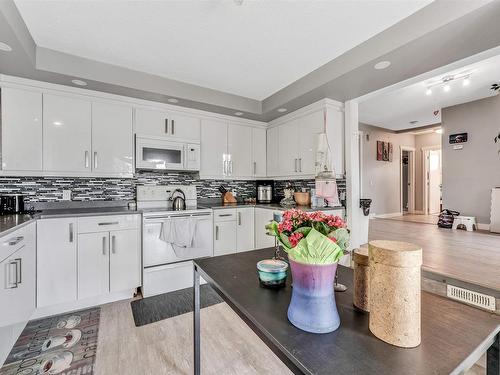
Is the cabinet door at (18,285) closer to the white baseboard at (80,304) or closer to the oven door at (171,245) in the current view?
the white baseboard at (80,304)

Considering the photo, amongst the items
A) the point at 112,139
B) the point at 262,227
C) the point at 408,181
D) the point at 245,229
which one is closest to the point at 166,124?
the point at 112,139

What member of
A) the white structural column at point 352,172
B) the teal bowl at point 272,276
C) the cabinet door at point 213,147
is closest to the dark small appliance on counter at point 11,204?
the cabinet door at point 213,147

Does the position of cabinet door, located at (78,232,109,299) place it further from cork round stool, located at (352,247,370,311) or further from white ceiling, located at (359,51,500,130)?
white ceiling, located at (359,51,500,130)

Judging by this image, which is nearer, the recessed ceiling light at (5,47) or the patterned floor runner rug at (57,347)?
the patterned floor runner rug at (57,347)

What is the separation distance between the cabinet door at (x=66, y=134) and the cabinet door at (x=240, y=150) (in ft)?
6.05

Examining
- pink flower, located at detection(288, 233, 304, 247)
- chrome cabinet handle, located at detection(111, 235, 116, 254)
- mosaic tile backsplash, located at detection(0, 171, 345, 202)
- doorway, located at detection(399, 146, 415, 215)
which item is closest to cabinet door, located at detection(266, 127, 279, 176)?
mosaic tile backsplash, located at detection(0, 171, 345, 202)

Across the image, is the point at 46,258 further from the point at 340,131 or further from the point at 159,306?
the point at 340,131

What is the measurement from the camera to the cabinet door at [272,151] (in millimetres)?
3889

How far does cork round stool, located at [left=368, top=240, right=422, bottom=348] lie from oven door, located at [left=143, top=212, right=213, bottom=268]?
2493 mm

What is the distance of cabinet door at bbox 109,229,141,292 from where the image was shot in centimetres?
255

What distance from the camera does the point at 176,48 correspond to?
7.41ft

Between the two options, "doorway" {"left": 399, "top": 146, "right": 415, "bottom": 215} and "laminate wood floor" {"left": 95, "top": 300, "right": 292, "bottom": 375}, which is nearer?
"laminate wood floor" {"left": 95, "top": 300, "right": 292, "bottom": 375}

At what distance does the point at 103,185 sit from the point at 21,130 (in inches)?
36.9

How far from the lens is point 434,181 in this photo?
300 inches
